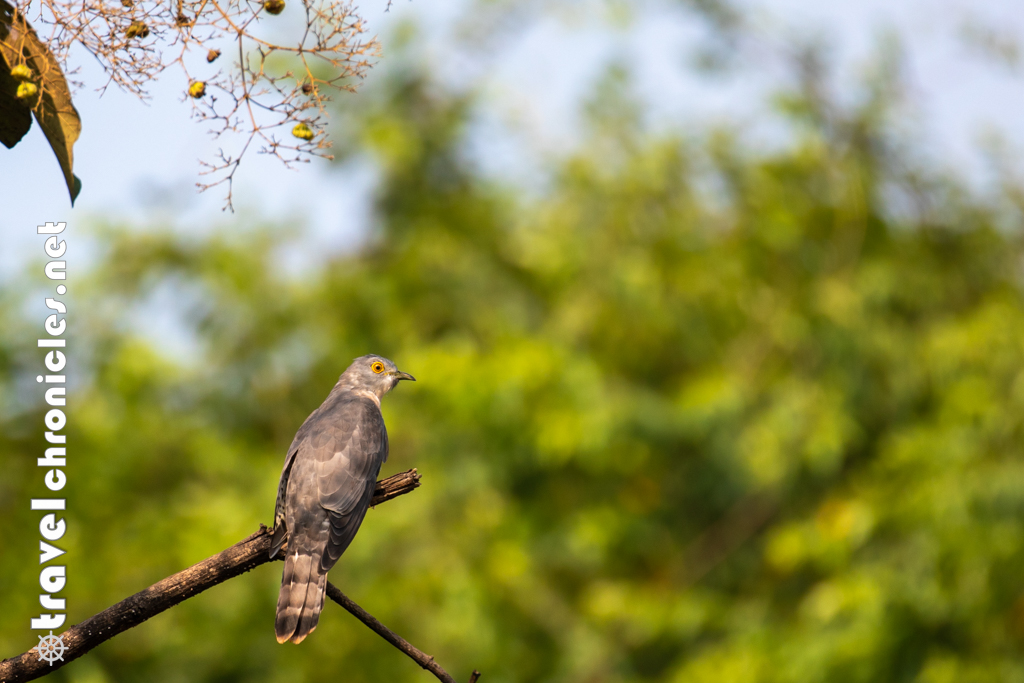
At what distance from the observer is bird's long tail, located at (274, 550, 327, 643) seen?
6.78ft

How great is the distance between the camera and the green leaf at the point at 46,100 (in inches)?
79.4

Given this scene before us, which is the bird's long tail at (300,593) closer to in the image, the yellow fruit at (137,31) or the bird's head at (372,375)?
the bird's head at (372,375)

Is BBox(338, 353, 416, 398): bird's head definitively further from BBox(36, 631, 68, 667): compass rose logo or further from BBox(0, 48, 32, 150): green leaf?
BBox(36, 631, 68, 667): compass rose logo

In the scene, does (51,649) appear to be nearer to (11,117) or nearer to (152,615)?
(152,615)

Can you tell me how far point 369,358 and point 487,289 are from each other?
24.5ft

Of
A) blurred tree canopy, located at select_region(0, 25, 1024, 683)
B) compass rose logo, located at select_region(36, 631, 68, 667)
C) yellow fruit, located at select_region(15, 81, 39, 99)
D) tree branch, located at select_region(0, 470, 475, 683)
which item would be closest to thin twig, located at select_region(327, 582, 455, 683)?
tree branch, located at select_region(0, 470, 475, 683)

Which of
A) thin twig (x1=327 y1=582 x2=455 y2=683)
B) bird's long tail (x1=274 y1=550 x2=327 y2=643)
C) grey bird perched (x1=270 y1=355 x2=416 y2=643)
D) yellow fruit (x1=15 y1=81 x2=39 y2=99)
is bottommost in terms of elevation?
thin twig (x1=327 y1=582 x2=455 y2=683)

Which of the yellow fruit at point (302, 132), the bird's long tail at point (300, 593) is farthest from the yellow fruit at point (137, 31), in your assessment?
the bird's long tail at point (300, 593)

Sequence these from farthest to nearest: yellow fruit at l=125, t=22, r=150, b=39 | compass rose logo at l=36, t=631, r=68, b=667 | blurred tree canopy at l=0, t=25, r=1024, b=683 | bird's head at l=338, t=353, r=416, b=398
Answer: blurred tree canopy at l=0, t=25, r=1024, b=683, bird's head at l=338, t=353, r=416, b=398, yellow fruit at l=125, t=22, r=150, b=39, compass rose logo at l=36, t=631, r=68, b=667

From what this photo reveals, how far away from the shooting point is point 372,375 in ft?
10.6

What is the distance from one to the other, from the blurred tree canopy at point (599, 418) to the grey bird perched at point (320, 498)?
6.02 metres

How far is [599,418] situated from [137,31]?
7.12 meters

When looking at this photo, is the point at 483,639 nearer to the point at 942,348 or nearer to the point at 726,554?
the point at 726,554

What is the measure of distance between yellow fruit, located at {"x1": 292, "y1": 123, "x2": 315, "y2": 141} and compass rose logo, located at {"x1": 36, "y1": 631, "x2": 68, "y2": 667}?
1.18 m
